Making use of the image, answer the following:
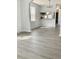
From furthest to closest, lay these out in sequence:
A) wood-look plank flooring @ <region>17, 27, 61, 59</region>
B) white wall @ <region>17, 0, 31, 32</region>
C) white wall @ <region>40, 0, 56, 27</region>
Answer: white wall @ <region>40, 0, 56, 27</region>
white wall @ <region>17, 0, 31, 32</region>
wood-look plank flooring @ <region>17, 27, 61, 59</region>

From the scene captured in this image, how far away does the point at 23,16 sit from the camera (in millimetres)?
8820

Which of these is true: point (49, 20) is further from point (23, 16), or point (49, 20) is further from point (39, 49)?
point (39, 49)

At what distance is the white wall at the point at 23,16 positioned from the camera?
866 centimetres

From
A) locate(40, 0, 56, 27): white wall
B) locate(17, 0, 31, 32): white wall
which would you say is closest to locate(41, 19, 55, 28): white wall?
locate(40, 0, 56, 27): white wall

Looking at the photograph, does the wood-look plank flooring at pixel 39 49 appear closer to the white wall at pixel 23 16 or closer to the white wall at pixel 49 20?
the white wall at pixel 23 16

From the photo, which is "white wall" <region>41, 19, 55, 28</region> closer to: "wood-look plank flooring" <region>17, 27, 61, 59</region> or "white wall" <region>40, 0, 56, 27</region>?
"white wall" <region>40, 0, 56, 27</region>

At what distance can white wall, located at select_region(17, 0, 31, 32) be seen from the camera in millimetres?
8656

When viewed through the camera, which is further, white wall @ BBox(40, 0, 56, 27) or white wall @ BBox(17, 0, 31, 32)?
white wall @ BBox(40, 0, 56, 27)

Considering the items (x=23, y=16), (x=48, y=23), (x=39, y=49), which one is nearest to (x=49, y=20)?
(x=48, y=23)
